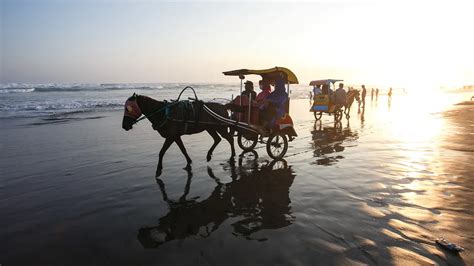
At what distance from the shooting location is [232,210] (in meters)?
5.75

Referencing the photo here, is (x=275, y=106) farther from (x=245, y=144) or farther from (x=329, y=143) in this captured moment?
(x=329, y=143)

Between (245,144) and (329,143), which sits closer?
(245,144)

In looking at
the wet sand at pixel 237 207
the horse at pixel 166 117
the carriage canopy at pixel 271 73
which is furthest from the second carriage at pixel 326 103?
the horse at pixel 166 117

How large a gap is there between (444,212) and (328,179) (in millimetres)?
2611

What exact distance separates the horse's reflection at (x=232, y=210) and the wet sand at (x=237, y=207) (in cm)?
2

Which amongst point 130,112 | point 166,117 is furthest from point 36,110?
point 166,117

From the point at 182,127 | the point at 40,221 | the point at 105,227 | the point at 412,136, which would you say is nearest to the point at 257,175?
the point at 182,127

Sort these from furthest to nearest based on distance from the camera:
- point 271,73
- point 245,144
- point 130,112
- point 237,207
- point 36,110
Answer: point 36,110 < point 245,144 < point 271,73 < point 130,112 < point 237,207

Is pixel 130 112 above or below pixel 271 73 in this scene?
below

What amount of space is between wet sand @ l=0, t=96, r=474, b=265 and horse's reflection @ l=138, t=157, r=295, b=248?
0.9 inches

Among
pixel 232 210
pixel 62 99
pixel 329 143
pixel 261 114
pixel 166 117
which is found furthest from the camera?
pixel 62 99

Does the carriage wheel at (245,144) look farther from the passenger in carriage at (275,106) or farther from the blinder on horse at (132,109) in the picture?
the blinder on horse at (132,109)

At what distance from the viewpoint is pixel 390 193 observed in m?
6.52

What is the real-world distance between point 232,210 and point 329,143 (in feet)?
27.2
